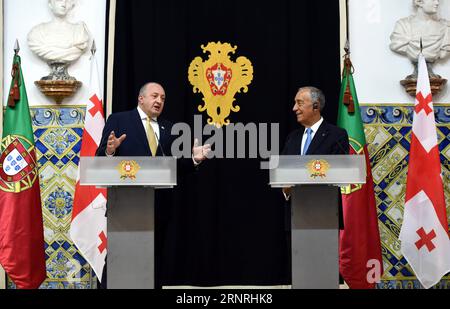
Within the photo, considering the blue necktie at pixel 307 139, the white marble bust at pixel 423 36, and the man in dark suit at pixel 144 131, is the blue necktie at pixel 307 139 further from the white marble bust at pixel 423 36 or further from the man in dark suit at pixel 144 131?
the white marble bust at pixel 423 36

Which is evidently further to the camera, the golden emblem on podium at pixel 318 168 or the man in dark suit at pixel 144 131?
the man in dark suit at pixel 144 131

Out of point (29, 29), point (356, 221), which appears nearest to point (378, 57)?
point (356, 221)

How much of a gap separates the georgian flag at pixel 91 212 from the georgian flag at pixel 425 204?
2.08m

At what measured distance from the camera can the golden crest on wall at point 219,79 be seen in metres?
6.11

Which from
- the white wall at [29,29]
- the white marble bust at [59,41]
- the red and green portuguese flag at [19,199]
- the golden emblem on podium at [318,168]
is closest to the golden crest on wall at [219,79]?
the white wall at [29,29]

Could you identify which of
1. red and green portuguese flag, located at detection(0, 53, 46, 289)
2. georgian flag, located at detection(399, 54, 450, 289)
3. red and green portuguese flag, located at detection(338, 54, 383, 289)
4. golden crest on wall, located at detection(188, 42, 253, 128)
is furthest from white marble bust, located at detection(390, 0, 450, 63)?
red and green portuguese flag, located at detection(0, 53, 46, 289)

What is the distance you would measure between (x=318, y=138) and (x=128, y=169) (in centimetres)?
119

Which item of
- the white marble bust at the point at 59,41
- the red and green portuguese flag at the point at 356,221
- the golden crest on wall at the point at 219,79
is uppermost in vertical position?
the white marble bust at the point at 59,41

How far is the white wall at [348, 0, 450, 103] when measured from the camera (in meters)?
6.20

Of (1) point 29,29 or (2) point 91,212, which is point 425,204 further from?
(1) point 29,29

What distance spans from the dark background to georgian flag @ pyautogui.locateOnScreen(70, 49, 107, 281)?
0.34 metres

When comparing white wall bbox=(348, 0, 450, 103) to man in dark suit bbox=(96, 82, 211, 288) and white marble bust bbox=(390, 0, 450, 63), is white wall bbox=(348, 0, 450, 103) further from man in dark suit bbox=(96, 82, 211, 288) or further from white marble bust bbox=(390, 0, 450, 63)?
man in dark suit bbox=(96, 82, 211, 288)

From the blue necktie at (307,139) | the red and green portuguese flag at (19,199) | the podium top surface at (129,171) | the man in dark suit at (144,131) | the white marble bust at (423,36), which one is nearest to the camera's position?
the podium top surface at (129,171)
